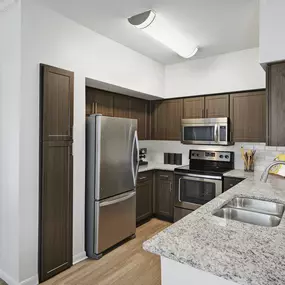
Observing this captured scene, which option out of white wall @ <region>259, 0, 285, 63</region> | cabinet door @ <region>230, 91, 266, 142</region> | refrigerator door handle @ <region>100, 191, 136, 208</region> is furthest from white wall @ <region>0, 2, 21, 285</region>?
cabinet door @ <region>230, 91, 266, 142</region>

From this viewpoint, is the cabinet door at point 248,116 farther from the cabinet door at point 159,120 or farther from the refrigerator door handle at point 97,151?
the refrigerator door handle at point 97,151

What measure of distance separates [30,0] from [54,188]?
1761 millimetres

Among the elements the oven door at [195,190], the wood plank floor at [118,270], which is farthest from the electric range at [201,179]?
the wood plank floor at [118,270]

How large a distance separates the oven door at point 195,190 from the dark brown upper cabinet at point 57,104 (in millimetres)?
1889

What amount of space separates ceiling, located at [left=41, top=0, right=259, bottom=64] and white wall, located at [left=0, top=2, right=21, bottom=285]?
0.45 metres

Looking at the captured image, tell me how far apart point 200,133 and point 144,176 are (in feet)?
3.63

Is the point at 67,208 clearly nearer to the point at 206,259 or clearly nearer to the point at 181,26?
the point at 206,259

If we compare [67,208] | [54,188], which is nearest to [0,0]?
[54,188]

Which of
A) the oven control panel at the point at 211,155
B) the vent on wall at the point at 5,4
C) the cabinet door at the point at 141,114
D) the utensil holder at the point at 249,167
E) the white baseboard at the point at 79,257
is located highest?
the vent on wall at the point at 5,4

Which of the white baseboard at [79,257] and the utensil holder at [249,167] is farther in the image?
the utensil holder at [249,167]

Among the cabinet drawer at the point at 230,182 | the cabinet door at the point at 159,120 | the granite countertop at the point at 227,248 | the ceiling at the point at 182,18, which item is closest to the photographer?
the granite countertop at the point at 227,248

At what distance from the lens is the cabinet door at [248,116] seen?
3357 mm

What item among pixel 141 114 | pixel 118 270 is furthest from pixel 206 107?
pixel 118 270

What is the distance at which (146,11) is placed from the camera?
2342 millimetres
